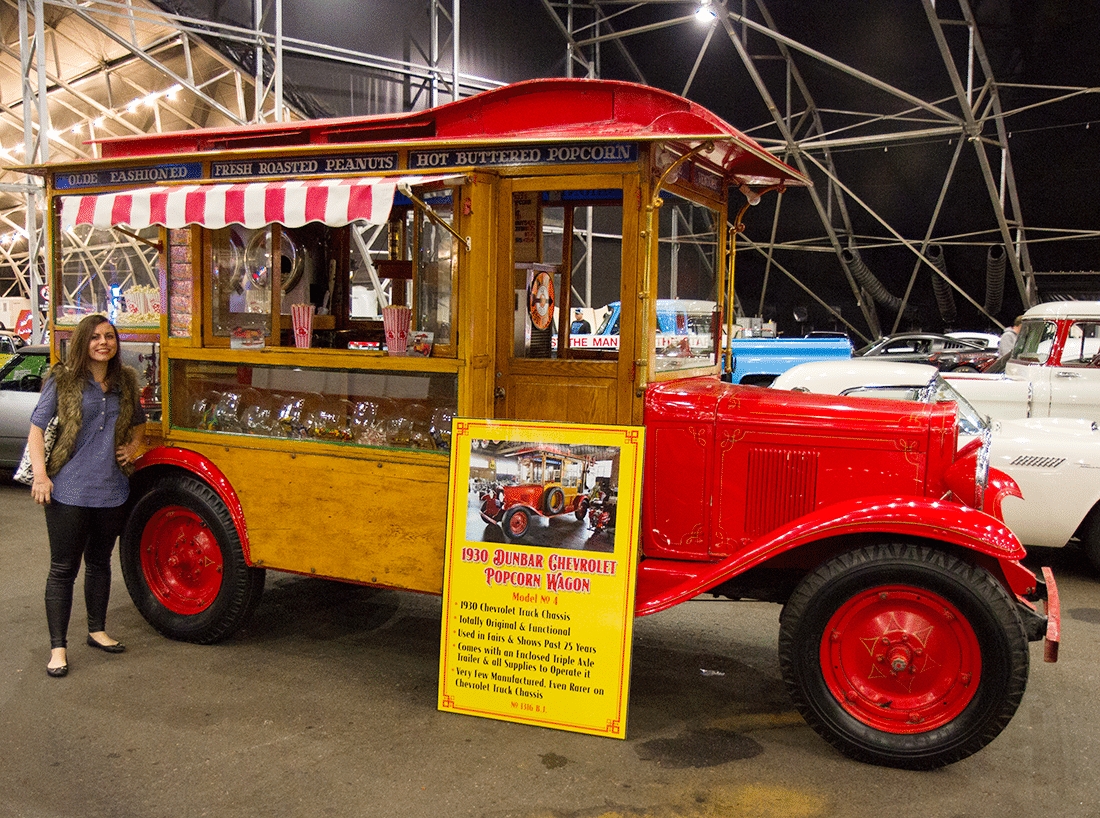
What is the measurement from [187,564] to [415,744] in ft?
6.70

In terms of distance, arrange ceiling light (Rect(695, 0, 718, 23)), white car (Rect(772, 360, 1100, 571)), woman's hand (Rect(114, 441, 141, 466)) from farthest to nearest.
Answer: ceiling light (Rect(695, 0, 718, 23)) < white car (Rect(772, 360, 1100, 571)) < woman's hand (Rect(114, 441, 141, 466))

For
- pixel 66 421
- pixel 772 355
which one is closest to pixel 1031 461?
pixel 66 421

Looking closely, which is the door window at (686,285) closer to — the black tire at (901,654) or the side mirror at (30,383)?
the black tire at (901,654)

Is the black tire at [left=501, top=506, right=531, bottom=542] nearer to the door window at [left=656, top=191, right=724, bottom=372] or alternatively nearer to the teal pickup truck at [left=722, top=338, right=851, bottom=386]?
the door window at [left=656, top=191, right=724, bottom=372]

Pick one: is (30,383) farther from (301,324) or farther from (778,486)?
(778,486)

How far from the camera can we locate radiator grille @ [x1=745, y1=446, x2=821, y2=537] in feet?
12.7

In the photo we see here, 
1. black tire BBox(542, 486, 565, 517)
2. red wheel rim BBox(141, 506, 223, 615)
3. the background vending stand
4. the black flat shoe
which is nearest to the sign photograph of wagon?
black tire BBox(542, 486, 565, 517)

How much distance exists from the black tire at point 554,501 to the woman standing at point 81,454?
2399mm

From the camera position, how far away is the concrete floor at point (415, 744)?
129 inches

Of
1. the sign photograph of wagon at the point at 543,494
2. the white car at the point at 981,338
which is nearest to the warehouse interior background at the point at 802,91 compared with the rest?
the white car at the point at 981,338

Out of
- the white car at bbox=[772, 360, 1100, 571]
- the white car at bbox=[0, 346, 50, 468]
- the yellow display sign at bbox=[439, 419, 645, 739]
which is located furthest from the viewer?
the white car at bbox=[0, 346, 50, 468]

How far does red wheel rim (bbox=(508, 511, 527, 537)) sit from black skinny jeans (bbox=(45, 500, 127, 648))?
7.41 feet

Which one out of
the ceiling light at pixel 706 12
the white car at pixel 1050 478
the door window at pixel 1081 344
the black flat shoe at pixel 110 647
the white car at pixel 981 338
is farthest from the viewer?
the white car at pixel 981 338

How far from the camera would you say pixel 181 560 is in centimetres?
495
